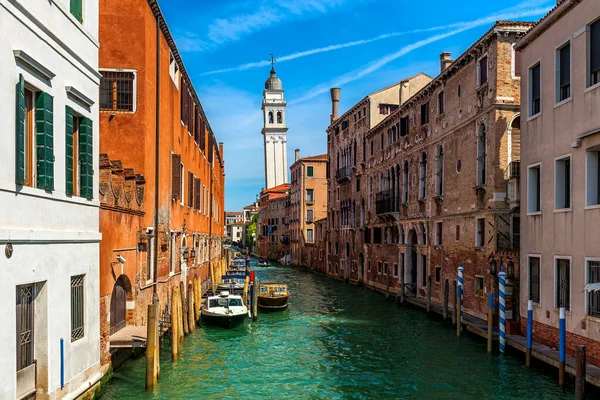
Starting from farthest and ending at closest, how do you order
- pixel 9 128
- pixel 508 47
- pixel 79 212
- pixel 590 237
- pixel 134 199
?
pixel 508 47
pixel 134 199
pixel 590 237
pixel 79 212
pixel 9 128

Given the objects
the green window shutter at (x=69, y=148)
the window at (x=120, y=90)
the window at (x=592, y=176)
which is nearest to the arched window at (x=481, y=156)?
the window at (x=592, y=176)

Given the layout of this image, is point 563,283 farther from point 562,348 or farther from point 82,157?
point 82,157

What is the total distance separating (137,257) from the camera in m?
13.4

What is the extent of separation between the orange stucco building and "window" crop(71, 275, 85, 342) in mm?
996

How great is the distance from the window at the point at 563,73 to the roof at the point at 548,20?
2.27 ft

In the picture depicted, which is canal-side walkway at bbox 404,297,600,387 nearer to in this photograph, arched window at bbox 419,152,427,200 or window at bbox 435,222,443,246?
window at bbox 435,222,443,246

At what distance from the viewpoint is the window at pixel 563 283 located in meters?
12.6

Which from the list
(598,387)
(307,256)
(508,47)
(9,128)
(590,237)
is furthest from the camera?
(307,256)

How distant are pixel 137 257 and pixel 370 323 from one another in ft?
33.6

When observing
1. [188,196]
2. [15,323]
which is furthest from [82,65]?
[188,196]

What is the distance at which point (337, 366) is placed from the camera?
14.7m

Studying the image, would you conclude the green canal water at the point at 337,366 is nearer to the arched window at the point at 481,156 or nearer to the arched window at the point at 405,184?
the arched window at the point at 481,156

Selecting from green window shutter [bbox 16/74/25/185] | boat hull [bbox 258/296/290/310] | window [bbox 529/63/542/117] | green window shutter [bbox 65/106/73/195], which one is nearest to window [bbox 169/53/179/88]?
green window shutter [bbox 65/106/73/195]

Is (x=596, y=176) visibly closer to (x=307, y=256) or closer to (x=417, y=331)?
(x=417, y=331)
